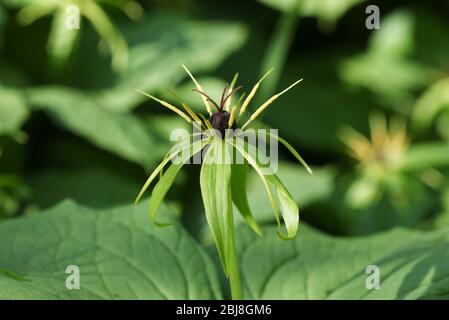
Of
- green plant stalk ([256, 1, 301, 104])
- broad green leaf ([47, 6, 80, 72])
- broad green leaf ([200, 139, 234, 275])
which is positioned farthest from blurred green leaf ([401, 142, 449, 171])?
broad green leaf ([200, 139, 234, 275])

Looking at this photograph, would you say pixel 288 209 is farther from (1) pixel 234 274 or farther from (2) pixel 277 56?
(2) pixel 277 56

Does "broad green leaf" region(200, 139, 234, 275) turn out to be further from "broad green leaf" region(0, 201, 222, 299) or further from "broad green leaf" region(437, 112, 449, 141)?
"broad green leaf" region(437, 112, 449, 141)

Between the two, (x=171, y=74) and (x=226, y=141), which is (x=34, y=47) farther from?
(x=226, y=141)

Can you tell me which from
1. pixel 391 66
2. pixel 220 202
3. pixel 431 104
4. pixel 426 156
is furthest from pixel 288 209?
pixel 391 66
